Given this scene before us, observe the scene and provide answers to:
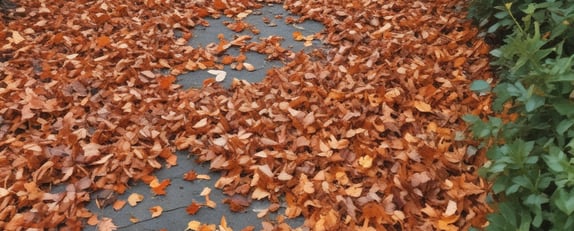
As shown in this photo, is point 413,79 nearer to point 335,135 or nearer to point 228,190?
point 335,135

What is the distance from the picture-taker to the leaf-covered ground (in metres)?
2.75

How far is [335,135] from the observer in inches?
125

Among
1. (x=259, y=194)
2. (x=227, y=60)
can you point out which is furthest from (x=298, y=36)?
(x=259, y=194)

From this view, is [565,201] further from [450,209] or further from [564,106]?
[450,209]

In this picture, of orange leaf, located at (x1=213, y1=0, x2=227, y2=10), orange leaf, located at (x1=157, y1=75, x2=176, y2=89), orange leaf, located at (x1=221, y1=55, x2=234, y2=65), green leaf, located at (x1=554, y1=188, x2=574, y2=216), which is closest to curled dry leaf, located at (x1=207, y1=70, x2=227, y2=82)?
orange leaf, located at (x1=221, y1=55, x2=234, y2=65)

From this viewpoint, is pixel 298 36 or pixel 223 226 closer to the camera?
pixel 223 226

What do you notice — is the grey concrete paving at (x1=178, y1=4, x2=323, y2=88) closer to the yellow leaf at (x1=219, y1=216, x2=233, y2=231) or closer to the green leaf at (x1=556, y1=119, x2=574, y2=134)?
the yellow leaf at (x1=219, y1=216, x2=233, y2=231)

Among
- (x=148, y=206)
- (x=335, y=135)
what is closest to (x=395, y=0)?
(x=335, y=135)

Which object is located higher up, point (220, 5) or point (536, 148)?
point (536, 148)

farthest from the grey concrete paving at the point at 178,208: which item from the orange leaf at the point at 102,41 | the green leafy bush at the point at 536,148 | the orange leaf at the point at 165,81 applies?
the orange leaf at the point at 102,41

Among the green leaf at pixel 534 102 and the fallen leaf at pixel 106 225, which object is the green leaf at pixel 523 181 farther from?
the fallen leaf at pixel 106 225

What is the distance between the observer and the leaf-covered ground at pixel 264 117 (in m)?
2.75

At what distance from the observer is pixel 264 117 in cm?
335

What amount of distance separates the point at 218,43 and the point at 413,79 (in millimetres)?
1687
